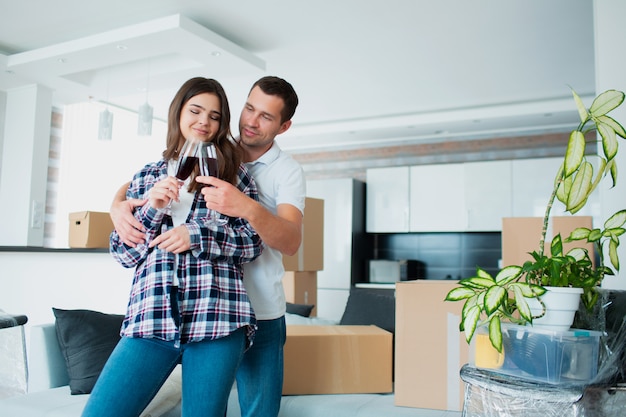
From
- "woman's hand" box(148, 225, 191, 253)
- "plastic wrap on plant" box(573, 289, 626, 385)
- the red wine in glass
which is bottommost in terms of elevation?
"plastic wrap on plant" box(573, 289, 626, 385)

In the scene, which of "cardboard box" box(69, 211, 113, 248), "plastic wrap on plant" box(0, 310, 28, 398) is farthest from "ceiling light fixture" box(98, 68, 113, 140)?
"plastic wrap on plant" box(0, 310, 28, 398)

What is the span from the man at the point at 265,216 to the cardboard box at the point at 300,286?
7.14ft

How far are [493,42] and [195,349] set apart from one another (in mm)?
3732

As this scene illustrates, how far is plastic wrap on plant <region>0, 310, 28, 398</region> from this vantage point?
2.24 m

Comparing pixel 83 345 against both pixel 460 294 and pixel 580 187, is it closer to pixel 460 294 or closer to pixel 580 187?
pixel 460 294

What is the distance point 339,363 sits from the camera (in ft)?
6.51

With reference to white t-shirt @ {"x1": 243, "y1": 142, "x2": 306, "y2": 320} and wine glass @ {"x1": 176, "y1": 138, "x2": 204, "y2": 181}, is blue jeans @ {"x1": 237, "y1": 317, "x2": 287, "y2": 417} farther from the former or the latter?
wine glass @ {"x1": 176, "y1": 138, "x2": 204, "y2": 181}

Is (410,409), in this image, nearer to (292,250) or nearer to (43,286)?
(292,250)

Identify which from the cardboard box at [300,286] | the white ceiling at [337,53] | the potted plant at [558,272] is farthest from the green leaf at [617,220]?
the white ceiling at [337,53]

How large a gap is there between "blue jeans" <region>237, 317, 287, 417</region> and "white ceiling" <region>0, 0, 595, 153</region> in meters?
2.75

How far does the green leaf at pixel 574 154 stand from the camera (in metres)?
1.10

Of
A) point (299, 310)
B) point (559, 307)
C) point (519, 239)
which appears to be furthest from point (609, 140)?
point (299, 310)

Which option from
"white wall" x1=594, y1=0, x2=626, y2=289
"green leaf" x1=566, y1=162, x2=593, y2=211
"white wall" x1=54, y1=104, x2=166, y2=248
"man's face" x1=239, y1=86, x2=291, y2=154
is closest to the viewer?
"green leaf" x1=566, y1=162, x2=593, y2=211

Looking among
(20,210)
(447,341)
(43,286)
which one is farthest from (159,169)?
(20,210)
